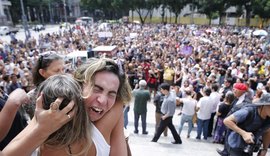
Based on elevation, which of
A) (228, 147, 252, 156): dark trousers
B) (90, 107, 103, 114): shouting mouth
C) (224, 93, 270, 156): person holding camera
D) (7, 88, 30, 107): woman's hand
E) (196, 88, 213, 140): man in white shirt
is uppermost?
(7, 88, 30, 107): woman's hand

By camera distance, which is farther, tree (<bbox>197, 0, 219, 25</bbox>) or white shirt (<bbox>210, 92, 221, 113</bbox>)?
tree (<bbox>197, 0, 219, 25</bbox>)

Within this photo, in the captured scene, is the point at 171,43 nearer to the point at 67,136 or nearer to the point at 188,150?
the point at 188,150

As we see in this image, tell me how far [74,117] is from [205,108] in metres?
5.60

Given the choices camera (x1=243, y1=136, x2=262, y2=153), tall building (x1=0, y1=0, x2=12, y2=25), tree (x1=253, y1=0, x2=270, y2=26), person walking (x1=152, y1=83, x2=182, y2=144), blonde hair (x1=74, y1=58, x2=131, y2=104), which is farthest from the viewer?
tall building (x1=0, y1=0, x2=12, y2=25)

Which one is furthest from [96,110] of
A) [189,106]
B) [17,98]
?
[189,106]

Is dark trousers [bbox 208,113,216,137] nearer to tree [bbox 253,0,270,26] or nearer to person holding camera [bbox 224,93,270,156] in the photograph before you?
person holding camera [bbox 224,93,270,156]

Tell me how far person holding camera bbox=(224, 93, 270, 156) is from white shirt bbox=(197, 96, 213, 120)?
353 cm

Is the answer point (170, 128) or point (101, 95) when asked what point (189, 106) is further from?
point (101, 95)

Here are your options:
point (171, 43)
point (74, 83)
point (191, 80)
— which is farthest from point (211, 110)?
point (171, 43)

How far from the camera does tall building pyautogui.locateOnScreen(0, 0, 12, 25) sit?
57456mm

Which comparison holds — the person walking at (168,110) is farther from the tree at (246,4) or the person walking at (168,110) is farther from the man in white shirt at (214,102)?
the tree at (246,4)

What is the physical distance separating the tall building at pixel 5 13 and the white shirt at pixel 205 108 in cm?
6021

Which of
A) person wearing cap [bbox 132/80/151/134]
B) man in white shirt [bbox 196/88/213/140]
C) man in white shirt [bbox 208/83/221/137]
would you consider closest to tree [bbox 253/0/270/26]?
man in white shirt [bbox 208/83/221/137]

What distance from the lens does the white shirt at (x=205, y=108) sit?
652 cm
